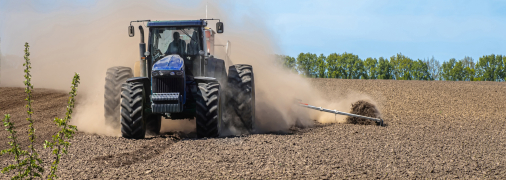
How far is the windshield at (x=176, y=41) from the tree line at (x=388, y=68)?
4795 centimetres

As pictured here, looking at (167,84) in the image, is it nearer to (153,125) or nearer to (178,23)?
(178,23)

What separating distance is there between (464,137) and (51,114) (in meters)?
14.8

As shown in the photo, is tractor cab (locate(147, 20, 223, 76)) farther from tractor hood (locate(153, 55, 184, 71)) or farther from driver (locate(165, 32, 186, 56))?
tractor hood (locate(153, 55, 184, 71))

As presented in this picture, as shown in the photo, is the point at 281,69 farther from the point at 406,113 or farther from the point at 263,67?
the point at 406,113

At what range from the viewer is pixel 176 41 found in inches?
484

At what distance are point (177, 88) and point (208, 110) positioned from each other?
0.89m

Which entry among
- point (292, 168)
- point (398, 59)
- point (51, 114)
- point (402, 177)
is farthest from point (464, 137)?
point (398, 59)

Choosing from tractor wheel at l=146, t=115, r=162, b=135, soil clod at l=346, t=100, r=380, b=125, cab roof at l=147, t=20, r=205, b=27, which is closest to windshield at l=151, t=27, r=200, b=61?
cab roof at l=147, t=20, r=205, b=27

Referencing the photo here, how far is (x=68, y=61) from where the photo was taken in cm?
2958

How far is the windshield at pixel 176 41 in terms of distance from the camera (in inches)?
481

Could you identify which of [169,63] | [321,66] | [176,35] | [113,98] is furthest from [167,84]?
[321,66]

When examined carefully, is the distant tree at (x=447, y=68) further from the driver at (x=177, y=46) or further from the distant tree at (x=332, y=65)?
the driver at (x=177, y=46)

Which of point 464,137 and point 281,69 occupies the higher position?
point 281,69

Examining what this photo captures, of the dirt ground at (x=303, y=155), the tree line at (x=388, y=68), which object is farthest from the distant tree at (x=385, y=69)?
the dirt ground at (x=303, y=155)
